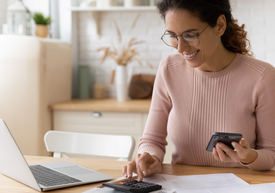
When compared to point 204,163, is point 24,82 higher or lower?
higher

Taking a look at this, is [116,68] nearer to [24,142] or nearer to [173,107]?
[24,142]

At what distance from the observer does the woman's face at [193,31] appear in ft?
4.21

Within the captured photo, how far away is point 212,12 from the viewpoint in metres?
1.32

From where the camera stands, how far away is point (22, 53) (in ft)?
8.73

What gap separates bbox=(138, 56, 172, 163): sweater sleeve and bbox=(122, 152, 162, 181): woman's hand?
0.14 meters

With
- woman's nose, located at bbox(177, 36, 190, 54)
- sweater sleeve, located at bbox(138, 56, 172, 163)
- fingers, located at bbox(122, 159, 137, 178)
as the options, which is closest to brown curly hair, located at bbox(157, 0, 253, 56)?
woman's nose, located at bbox(177, 36, 190, 54)

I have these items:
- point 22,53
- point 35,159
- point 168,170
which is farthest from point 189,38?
point 22,53

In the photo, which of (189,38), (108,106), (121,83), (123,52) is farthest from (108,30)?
(189,38)

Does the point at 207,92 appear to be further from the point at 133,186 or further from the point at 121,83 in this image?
the point at 121,83

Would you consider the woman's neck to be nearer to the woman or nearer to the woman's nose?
the woman

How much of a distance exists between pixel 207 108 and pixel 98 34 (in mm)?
2038

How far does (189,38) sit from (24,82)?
1.73 metres

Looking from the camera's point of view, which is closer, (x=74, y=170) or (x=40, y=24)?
(x=74, y=170)

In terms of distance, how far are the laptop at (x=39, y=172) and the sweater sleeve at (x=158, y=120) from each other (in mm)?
294
